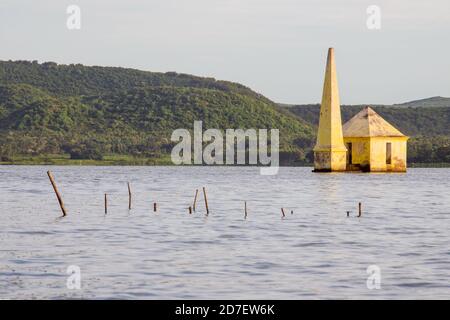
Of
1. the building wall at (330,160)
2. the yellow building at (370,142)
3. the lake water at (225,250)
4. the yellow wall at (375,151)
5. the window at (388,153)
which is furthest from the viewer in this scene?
the window at (388,153)

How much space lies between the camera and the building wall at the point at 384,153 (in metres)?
117

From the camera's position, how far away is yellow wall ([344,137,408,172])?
117 metres

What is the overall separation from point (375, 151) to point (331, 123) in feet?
41.0

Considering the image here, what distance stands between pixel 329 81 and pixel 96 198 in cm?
4165

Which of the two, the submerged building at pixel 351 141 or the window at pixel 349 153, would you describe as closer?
the submerged building at pixel 351 141

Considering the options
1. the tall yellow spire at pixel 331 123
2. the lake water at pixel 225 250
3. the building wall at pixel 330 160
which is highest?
the tall yellow spire at pixel 331 123

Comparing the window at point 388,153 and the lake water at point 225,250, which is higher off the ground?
the window at point 388,153

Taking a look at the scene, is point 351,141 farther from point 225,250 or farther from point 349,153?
point 225,250

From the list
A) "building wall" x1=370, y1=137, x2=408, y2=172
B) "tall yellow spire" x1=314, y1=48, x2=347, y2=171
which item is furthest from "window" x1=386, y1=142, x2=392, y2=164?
"tall yellow spire" x1=314, y1=48, x2=347, y2=171

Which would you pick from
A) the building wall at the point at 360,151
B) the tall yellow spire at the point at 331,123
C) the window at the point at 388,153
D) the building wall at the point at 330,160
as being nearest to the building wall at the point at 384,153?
the window at the point at 388,153

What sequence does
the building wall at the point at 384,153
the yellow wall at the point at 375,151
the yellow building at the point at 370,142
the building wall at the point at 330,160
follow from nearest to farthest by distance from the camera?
the building wall at the point at 330,160 < the yellow building at the point at 370,142 < the yellow wall at the point at 375,151 < the building wall at the point at 384,153

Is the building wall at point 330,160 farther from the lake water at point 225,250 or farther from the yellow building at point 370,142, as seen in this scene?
the lake water at point 225,250

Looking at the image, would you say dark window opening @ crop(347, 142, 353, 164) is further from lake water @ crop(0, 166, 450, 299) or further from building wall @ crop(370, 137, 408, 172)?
lake water @ crop(0, 166, 450, 299)

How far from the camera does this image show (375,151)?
4643 inches
